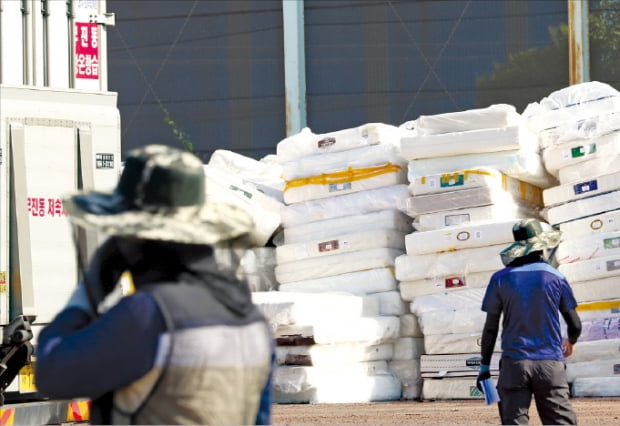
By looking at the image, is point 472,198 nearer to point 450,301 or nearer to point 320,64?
point 450,301

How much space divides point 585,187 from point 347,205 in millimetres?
2359

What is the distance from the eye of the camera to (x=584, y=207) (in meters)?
11.9

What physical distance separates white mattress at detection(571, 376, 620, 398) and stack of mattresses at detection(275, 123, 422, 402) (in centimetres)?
166

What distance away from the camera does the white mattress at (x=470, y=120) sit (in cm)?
1225

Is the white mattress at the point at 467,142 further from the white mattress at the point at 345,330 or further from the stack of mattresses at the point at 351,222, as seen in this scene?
the white mattress at the point at 345,330

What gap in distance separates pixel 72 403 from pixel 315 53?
15057 millimetres

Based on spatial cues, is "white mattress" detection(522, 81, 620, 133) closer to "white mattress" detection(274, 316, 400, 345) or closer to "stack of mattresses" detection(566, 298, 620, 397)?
"stack of mattresses" detection(566, 298, 620, 397)

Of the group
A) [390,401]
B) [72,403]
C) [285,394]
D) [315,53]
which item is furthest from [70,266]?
[315,53]

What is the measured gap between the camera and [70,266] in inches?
303

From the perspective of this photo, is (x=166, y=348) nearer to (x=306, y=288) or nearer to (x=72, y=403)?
(x=72, y=403)

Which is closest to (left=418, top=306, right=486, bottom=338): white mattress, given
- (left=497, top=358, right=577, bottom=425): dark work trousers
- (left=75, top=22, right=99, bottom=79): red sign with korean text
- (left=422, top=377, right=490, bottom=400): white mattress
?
(left=422, top=377, right=490, bottom=400): white mattress

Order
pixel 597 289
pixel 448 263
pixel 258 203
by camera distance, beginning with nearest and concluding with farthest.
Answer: pixel 597 289 < pixel 448 263 < pixel 258 203

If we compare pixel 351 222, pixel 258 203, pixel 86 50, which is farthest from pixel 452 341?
pixel 86 50

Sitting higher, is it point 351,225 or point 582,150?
point 582,150
